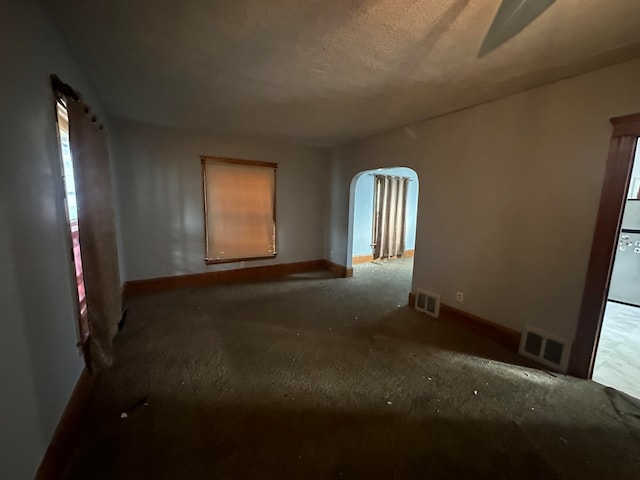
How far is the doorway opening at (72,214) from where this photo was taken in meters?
1.81

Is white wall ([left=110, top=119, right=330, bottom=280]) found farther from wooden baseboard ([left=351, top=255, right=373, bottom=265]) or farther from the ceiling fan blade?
the ceiling fan blade

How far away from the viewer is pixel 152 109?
3020 millimetres

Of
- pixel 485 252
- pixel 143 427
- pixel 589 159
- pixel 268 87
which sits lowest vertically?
pixel 143 427

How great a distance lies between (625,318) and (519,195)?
2.45 metres

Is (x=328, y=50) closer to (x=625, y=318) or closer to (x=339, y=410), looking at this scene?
(x=339, y=410)

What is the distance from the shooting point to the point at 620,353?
252cm

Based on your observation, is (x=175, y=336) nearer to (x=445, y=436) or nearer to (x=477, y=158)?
(x=445, y=436)

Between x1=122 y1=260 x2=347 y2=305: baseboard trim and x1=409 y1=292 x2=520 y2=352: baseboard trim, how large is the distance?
199 centimetres

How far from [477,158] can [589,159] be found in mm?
842

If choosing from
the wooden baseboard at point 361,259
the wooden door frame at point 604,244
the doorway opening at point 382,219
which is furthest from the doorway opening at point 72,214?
the wooden baseboard at point 361,259

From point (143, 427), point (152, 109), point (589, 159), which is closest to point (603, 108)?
point (589, 159)

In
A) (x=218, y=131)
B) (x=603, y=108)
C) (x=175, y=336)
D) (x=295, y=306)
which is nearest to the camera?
(x=603, y=108)

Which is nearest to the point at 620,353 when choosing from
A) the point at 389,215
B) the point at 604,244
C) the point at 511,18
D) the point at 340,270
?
the point at 604,244

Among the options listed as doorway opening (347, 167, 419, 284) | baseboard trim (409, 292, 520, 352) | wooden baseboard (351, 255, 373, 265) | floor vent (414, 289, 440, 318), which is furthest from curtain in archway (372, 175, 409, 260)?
baseboard trim (409, 292, 520, 352)
